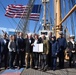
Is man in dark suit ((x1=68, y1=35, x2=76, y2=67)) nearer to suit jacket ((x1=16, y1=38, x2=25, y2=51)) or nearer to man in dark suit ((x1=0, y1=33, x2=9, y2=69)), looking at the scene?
suit jacket ((x1=16, y1=38, x2=25, y2=51))

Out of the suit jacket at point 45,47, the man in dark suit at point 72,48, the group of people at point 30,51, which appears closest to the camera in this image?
the suit jacket at point 45,47

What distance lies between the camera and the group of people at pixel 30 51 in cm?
1170

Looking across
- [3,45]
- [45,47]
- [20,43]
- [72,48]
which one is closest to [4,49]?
[3,45]

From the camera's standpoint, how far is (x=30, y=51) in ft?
39.2

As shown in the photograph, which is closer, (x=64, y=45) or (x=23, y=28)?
(x=64, y=45)

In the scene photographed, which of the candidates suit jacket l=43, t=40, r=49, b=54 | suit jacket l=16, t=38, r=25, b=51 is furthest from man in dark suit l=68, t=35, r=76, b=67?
suit jacket l=16, t=38, r=25, b=51

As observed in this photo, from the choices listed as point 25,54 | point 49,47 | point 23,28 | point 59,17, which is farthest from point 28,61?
point 23,28

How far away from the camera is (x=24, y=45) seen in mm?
12109

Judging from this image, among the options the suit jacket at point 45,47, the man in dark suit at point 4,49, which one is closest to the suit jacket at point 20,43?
the man in dark suit at point 4,49

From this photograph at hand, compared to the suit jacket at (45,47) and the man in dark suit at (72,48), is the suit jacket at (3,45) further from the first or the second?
the man in dark suit at (72,48)

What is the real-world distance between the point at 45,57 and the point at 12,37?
1708 mm

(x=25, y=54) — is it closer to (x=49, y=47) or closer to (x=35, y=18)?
(x=49, y=47)

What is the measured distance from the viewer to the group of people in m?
11.7

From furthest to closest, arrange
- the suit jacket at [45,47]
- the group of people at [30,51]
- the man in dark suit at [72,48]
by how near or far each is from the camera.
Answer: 1. the man in dark suit at [72,48]
2. the group of people at [30,51]
3. the suit jacket at [45,47]
